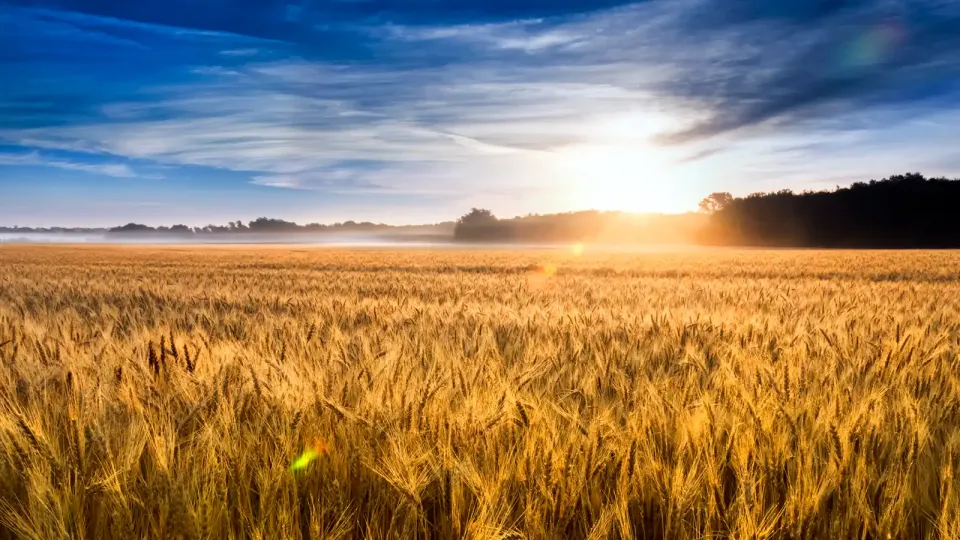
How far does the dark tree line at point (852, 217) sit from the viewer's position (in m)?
67.3

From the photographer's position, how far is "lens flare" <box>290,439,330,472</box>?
1761 millimetres

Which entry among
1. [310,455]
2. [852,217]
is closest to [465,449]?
[310,455]

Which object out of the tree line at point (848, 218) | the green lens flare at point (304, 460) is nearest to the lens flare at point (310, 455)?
the green lens flare at point (304, 460)

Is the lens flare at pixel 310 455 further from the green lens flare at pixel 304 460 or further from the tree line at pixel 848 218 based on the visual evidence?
the tree line at pixel 848 218

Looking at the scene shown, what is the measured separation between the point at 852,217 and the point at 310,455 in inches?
3271

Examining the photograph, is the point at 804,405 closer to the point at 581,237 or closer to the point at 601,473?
the point at 601,473

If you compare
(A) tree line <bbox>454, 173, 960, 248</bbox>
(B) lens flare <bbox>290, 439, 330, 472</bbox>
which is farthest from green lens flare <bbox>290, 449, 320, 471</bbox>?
(A) tree line <bbox>454, 173, 960, 248</bbox>

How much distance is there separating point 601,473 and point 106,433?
1458 millimetres

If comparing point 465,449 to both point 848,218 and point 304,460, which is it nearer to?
point 304,460

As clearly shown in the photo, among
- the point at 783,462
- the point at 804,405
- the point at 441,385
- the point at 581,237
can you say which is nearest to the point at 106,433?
the point at 441,385

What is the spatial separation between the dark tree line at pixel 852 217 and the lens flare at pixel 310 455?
7849cm

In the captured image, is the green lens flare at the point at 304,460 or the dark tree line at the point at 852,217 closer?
the green lens flare at the point at 304,460

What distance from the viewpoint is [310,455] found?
1828mm

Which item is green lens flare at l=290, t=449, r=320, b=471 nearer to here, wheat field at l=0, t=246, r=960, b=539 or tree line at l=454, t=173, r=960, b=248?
wheat field at l=0, t=246, r=960, b=539
